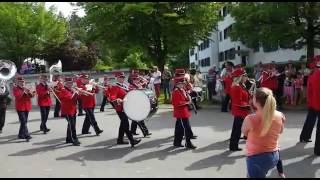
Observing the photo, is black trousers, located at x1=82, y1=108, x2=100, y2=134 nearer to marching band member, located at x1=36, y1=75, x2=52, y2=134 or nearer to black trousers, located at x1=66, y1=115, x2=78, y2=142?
black trousers, located at x1=66, y1=115, x2=78, y2=142

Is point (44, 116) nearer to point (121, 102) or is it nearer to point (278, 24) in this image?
point (121, 102)

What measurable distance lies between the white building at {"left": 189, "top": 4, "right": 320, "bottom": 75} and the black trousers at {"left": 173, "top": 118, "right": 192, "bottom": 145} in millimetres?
14583

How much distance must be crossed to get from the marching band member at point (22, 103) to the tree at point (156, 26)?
15.7 m

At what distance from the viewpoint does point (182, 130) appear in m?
11.0

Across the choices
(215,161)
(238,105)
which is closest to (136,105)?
(238,105)

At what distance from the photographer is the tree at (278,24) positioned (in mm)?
20844

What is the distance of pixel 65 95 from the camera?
473 inches

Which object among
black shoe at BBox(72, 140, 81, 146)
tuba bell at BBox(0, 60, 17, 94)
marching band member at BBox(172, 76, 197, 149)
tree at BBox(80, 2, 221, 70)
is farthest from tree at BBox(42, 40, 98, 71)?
marching band member at BBox(172, 76, 197, 149)

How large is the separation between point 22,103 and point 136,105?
11.9 feet

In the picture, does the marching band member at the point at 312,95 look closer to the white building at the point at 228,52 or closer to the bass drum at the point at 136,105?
the bass drum at the point at 136,105

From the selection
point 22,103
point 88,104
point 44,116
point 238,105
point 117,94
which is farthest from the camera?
point 44,116

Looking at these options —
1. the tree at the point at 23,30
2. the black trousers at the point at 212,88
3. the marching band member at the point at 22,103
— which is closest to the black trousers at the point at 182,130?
the marching band member at the point at 22,103

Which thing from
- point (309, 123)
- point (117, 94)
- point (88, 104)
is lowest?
point (309, 123)

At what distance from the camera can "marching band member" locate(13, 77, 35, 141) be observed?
514 inches
